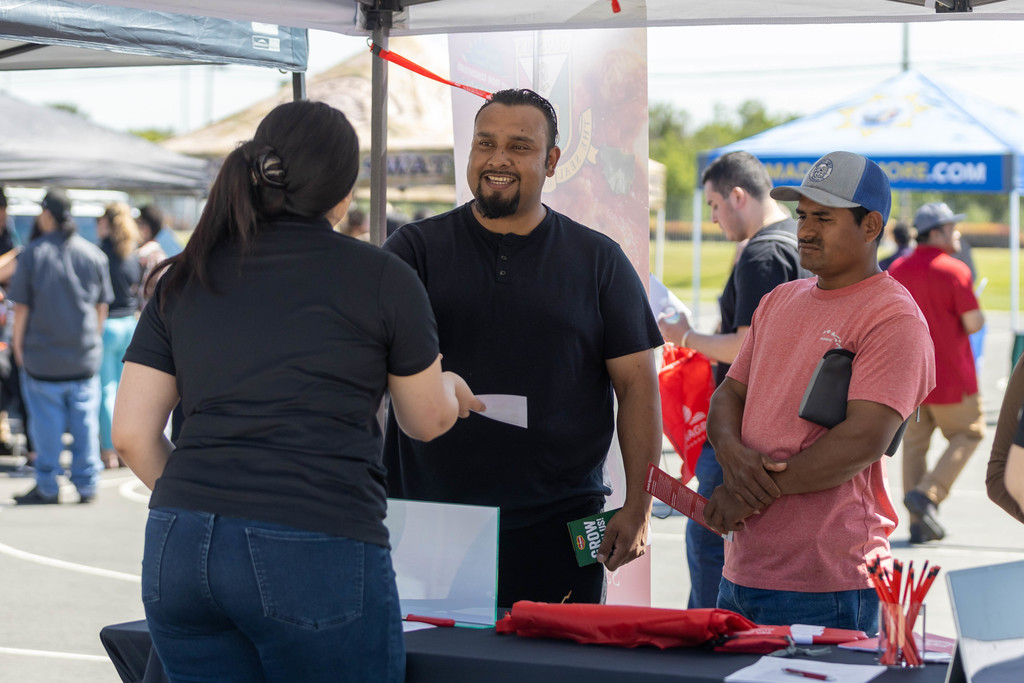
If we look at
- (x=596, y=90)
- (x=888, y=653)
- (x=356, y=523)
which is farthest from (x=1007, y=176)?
(x=356, y=523)

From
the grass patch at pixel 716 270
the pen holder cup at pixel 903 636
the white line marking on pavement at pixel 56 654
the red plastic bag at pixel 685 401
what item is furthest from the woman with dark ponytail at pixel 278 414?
the grass patch at pixel 716 270

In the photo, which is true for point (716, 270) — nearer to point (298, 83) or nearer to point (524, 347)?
point (298, 83)

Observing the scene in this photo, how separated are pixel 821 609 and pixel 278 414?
1293mm

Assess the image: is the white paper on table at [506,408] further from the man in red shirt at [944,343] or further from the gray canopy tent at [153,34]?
the man in red shirt at [944,343]

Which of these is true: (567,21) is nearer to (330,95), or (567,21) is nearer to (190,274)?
(190,274)

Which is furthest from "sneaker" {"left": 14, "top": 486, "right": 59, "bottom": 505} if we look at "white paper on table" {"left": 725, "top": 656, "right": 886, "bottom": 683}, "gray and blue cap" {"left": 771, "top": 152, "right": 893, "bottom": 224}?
"white paper on table" {"left": 725, "top": 656, "right": 886, "bottom": 683}

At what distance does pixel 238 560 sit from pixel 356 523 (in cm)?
18

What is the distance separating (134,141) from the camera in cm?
949

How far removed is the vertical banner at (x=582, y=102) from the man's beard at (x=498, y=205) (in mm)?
703

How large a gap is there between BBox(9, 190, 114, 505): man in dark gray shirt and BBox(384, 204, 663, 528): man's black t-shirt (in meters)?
5.00

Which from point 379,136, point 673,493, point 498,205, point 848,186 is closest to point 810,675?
point 673,493

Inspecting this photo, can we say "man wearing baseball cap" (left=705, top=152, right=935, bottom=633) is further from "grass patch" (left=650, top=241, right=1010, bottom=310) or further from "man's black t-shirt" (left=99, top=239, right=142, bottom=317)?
"grass patch" (left=650, top=241, right=1010, bottom=310)

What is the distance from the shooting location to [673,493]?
2459mm

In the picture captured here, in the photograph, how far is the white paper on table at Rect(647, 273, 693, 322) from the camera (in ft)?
12.7
